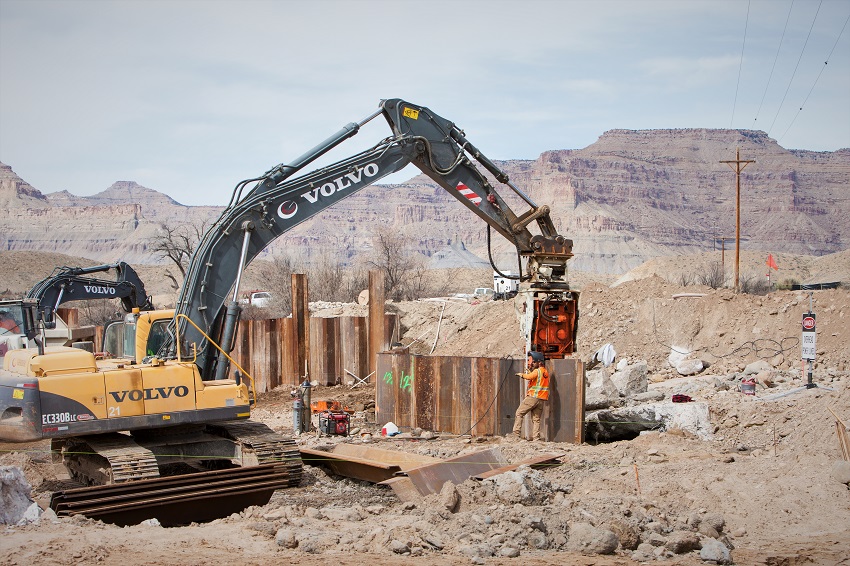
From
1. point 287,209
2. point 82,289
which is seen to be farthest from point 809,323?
point 82,289

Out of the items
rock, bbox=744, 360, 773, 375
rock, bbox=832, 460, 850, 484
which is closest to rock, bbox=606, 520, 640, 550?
rock, bbox=832, 460, 850, 484

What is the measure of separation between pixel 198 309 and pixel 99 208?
150m

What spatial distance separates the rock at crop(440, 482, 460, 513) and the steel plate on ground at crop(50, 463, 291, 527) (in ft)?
6.76

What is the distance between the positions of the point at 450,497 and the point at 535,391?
4.54m

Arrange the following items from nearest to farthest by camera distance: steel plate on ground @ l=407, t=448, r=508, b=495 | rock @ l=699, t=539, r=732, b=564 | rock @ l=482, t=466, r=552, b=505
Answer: rock @ l=699, t=539, r=732, b=564, rock @ l=482, t=466, r=552, b=505, steel plate on ground @ l=407, t=448, r=508, b=495

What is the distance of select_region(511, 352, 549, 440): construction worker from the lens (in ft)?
42.8

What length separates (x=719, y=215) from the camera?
134 m

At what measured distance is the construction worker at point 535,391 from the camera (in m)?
13.0

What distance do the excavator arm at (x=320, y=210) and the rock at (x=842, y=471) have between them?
16.0 feet

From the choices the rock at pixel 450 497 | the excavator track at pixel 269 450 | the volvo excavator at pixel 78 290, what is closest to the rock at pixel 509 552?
the rock at pixel 450 497

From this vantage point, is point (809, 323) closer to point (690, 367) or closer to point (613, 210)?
point (690, 367)

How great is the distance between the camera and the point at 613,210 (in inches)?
5369

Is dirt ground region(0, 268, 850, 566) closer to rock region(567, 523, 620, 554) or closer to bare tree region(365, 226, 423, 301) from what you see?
rock region(567, 523, 620, 554)

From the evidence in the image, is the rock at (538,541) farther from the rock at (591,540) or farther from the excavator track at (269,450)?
the excavator track at (269,450)
